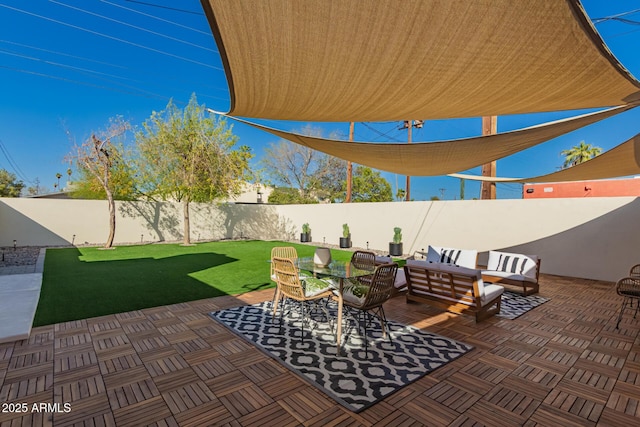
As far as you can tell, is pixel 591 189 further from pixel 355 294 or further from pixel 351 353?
pixel 351 353

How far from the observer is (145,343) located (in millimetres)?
3014

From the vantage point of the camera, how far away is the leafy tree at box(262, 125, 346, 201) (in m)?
20.9

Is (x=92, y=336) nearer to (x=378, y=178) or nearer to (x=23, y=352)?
(x=23, y=352)

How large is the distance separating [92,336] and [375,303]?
2.93 meters

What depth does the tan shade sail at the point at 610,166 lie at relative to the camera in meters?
3.10

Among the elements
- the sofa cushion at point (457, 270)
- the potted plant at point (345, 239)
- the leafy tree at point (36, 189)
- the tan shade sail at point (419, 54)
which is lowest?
the potted plant at point (345, 239)

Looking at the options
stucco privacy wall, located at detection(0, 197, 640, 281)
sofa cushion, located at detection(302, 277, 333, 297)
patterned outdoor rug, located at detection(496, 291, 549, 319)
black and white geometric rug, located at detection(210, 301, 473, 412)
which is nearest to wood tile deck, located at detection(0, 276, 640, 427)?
black and white geometric rug, located at detection(210, 301, 473, 412)

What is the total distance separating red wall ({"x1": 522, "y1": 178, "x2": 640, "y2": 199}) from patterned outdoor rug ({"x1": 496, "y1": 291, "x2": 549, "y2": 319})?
37.6 feet

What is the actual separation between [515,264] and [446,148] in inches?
122

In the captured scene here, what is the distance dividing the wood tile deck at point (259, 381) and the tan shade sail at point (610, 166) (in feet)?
6.41

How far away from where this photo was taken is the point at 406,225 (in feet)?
32.7

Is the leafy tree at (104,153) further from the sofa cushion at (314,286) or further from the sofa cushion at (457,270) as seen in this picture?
the sofa cushion at (457,270)

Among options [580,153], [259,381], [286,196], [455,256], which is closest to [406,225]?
[455,256]

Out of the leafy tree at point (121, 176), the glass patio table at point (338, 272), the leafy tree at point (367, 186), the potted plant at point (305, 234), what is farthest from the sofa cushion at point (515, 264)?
the leafy tree at point (367, 186)
